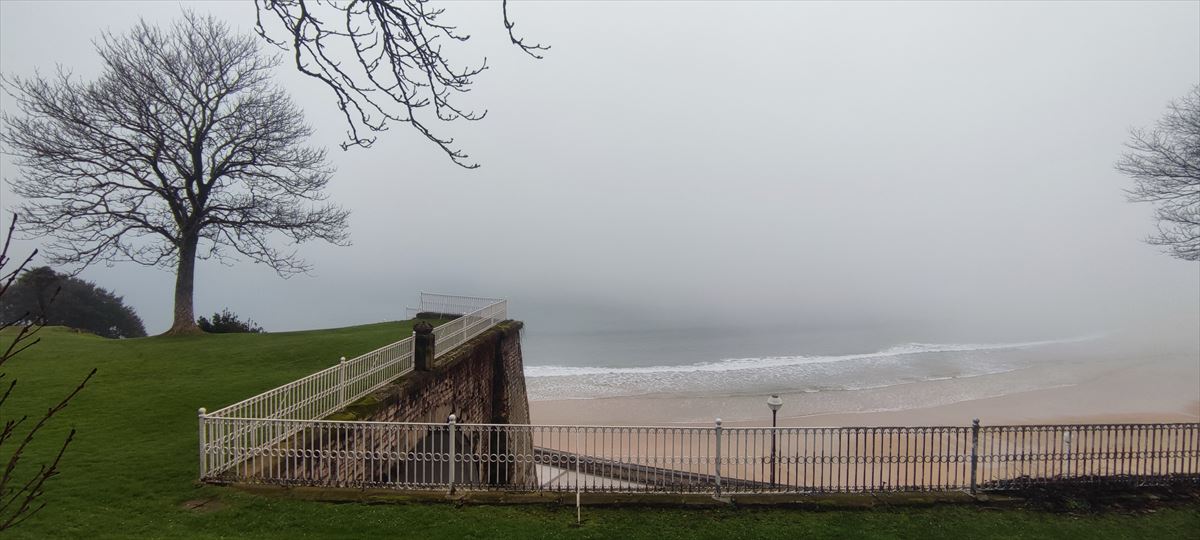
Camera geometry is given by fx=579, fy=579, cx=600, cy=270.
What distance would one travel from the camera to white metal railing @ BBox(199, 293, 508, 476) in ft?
23.5

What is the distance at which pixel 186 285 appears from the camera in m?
18.7

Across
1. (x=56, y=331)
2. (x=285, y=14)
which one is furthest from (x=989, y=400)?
(x=56, y=331)

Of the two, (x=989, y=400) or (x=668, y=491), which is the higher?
(x=668, y=491)

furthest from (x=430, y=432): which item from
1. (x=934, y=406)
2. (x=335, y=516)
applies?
(x=934, y=406)

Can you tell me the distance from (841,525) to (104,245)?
2025cm

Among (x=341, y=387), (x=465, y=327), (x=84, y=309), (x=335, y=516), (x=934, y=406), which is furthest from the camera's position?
(x=84, y=309)

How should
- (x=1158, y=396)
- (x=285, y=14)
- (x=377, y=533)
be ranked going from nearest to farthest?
(x=285, y=14)
(x=377, y=533)
(x=1158, y=396)

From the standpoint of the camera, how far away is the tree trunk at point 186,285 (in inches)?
722

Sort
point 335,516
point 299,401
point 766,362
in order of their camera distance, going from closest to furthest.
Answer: point 335,516 → point 299,401 → point 766,362

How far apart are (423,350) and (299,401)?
9.67 ft

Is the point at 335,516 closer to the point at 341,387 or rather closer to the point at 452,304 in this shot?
the point at 341,387

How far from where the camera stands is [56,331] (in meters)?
19.8

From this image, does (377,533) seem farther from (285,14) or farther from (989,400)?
(989,400)

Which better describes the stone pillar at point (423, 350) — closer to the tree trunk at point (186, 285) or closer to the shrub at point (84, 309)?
the tree trunk at point (186, 285)
